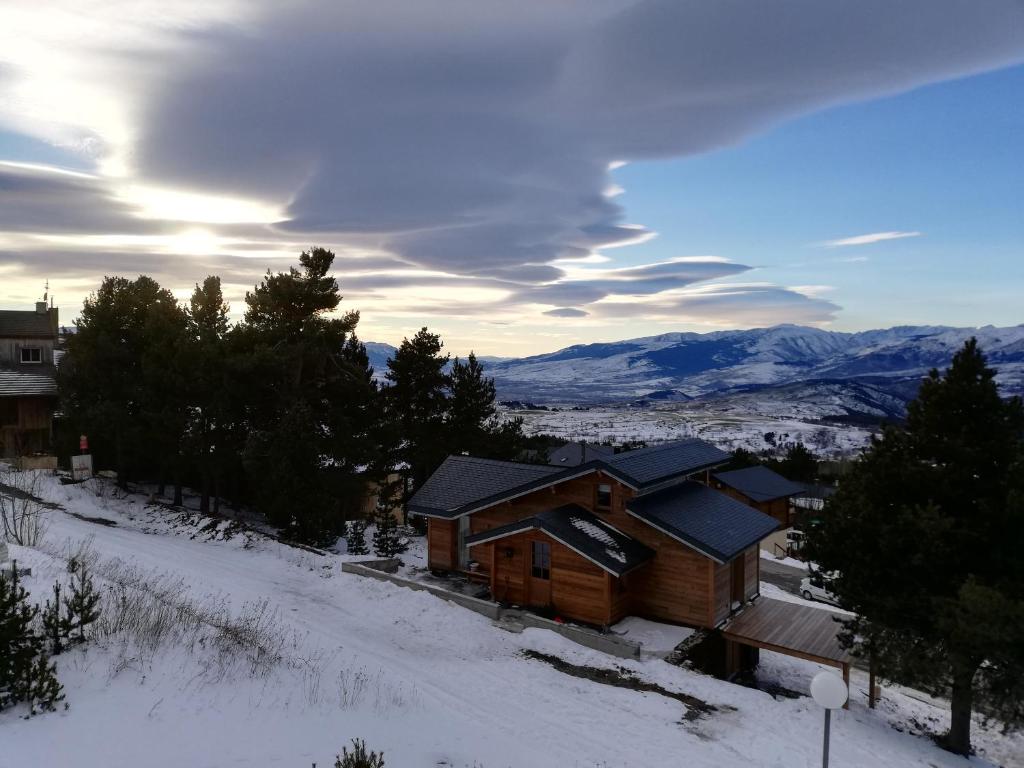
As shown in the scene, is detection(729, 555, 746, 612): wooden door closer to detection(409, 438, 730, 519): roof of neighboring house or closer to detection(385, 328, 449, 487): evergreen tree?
detection(409, 438, 730, 519): roof of neighboring house

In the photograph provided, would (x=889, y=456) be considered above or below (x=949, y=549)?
above

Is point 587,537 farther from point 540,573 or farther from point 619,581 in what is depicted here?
point 540,573

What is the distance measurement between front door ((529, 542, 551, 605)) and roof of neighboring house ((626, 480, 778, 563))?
3226 mm

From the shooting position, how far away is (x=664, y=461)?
Answer: 23.8 meters

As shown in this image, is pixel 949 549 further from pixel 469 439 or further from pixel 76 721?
pixel 469 439

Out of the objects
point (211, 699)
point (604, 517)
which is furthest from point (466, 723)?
point (604, 517)

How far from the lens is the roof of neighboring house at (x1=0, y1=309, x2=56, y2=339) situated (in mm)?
41062

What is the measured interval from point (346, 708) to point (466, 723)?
2317 mm

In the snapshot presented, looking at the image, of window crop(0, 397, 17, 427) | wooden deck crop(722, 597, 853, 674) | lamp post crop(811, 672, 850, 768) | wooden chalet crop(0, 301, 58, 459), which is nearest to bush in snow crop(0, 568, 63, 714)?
lamp post crop(811, 672, 850, 768)

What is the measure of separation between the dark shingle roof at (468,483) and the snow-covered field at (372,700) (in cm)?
405

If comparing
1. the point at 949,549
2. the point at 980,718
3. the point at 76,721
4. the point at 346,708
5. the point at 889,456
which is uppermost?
the point at 889,456

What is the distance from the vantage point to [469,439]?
37406 millimetres

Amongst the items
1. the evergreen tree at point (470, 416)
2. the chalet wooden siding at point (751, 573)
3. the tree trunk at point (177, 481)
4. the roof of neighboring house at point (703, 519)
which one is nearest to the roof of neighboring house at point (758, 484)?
the evergreen tree at point (470, 416)

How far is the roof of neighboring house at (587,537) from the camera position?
19.5 metres
